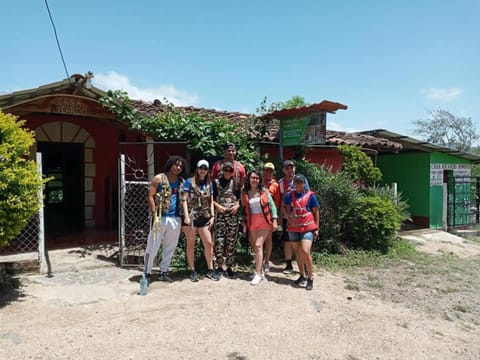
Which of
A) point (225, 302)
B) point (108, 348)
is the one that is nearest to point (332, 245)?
point (225, 302)

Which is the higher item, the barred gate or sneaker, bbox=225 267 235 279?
the barred gate

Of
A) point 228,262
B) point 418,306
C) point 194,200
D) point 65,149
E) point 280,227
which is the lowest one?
point 418,306

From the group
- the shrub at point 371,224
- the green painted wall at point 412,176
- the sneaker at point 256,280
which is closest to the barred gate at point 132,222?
the sneaker at point 256,280

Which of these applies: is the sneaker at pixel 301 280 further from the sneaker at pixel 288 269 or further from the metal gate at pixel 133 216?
the metal gate at pixel 133 216

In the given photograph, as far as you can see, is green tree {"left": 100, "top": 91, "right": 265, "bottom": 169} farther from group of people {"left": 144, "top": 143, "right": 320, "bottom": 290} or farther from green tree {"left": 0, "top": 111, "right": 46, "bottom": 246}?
green tree {"left": 0, "top": 111, "right": 46, "bottom": 246}

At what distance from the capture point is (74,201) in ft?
30.1

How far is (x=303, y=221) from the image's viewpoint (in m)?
5.09

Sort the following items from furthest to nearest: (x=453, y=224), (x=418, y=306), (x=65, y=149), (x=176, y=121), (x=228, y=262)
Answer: (x=453, y=224) → (x=65, y=149) → (x=176, y=121) → (x=228, y=262) → (x=418, y=306)

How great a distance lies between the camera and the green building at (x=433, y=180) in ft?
38.6

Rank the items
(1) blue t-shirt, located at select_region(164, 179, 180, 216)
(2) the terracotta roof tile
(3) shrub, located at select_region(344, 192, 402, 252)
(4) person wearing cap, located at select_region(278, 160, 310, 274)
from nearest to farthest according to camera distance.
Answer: (1) blue t-shirt, located at select_region(164, 179, 180, 216), (4) person wearing cap, located at select_region(278, 160, 310, 274), (3) shrub, located at select_region(344, 192, 402, 252), (2) the terracotta roof tile

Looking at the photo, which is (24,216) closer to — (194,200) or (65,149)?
(194,200)

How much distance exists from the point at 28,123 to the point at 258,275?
19.9 feet

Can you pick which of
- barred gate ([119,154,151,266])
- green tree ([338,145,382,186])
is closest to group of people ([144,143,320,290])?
barred gate ([119,154,151,266])

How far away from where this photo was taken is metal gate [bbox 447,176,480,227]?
1188cm
